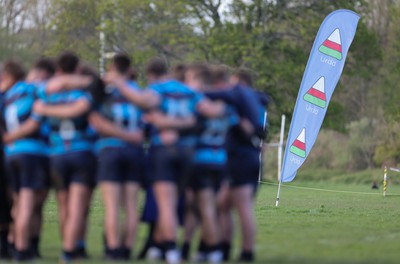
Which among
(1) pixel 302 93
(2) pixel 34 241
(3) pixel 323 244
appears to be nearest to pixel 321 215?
(1) pixel 302 93

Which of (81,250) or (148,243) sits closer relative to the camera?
(81,250)

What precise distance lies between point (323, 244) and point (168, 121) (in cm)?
381

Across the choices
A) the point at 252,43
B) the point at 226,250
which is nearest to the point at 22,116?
the point at 226,250

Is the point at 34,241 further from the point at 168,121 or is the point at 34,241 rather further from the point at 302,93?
the point at 302,93

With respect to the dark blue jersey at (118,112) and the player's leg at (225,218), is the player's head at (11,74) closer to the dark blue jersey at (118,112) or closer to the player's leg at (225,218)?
the dark blue jersey at (118,112)

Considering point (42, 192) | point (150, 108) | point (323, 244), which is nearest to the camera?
point (150, 108)

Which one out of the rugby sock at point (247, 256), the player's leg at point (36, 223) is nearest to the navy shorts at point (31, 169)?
the player's leg at point (36, 223)

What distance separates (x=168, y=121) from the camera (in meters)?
11.8

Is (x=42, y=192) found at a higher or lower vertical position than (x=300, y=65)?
lower

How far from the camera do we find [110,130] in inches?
466

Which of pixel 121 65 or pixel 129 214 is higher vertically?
pixel 121 65

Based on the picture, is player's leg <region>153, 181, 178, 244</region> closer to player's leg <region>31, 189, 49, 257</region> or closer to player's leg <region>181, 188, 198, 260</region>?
player's leg <region>181, 188, 198, 260</region>

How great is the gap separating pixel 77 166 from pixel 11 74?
170 centimetres

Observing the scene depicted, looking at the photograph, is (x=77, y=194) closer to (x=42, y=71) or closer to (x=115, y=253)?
(x=115, y=253)
